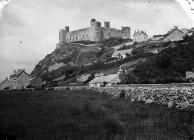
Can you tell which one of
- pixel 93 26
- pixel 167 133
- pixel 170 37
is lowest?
pixel 167 133

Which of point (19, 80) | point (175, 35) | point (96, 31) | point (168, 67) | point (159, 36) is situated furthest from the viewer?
point (96, 31)

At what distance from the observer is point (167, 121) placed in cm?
1521

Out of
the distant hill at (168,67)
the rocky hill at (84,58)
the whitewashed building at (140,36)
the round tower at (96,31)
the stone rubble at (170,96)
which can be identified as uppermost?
the round tower at (96,31)

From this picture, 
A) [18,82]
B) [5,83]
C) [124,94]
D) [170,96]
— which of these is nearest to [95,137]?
[170,96]

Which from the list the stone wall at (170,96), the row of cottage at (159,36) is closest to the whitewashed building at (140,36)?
the row of cottage at (159,36)

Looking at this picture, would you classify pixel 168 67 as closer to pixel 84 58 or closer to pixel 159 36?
pixel 159 36

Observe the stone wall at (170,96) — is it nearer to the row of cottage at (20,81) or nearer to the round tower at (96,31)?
the row of cottage at (20,81)

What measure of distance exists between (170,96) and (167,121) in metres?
8.80

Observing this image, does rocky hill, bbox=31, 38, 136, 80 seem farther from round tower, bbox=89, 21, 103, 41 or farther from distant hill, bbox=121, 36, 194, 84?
distant hill, bbox=121, 36, 194, 84

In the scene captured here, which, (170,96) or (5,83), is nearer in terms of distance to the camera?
(170,96)

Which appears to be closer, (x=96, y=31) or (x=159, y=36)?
(x=159, y=36)

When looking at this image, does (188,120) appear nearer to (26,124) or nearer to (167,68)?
(26,124)

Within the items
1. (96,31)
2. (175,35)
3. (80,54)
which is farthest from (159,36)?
(96,31)

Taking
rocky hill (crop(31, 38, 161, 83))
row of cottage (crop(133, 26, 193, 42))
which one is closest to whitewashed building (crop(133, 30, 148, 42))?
row of cottage (crop(133, 26, 193, 42))
